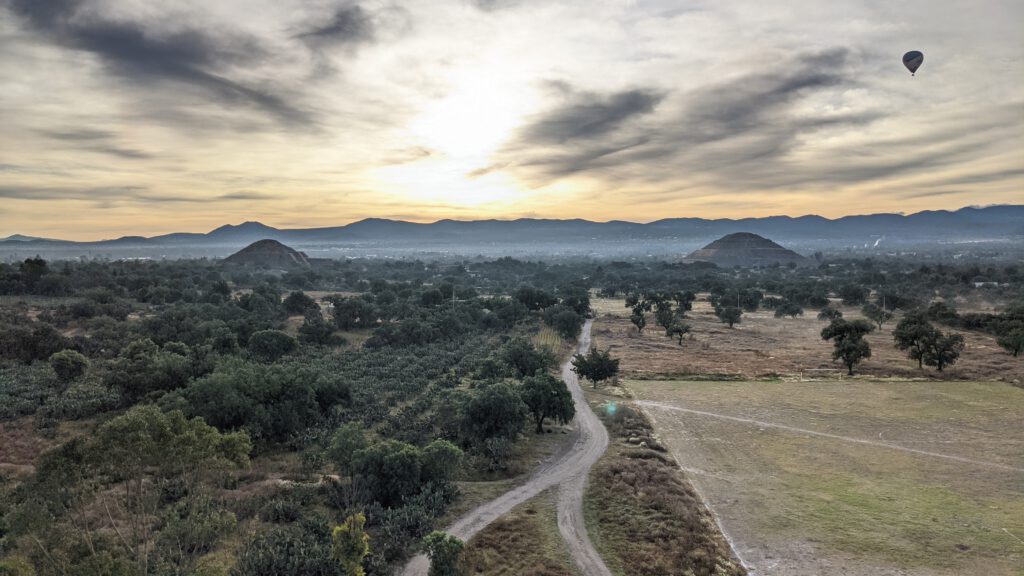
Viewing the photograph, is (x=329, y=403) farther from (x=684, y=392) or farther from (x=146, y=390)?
(x=684, y=392)

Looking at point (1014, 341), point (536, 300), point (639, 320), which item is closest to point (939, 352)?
point (1014, 341)

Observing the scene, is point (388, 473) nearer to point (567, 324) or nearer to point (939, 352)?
point (567, 324)

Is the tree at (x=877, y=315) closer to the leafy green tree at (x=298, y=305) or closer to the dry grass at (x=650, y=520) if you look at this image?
the dry grass at (x=650, y=520)

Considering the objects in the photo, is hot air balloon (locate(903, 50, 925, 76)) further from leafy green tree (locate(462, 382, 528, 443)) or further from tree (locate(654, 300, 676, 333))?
leafy green tree (locate(462, 382, 528, 443))

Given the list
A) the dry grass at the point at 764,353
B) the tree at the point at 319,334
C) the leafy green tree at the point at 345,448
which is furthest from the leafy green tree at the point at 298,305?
the leafy green tree at the point at 345,448

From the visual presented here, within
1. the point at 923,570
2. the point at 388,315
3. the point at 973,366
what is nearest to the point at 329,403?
the point at 923,570

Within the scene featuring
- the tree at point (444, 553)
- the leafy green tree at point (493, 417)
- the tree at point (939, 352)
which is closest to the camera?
the tree at point (444, 553)
